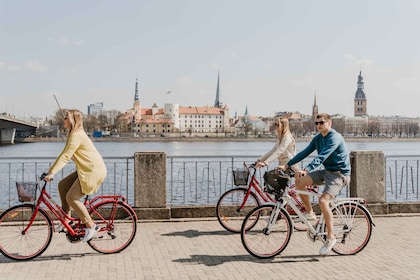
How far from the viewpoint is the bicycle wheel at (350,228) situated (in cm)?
714

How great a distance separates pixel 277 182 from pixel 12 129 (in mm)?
107440

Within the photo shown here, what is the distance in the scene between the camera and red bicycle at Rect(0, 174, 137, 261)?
22.1 ft

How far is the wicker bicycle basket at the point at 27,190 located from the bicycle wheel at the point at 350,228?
3852 mm

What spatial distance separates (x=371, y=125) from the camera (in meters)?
195

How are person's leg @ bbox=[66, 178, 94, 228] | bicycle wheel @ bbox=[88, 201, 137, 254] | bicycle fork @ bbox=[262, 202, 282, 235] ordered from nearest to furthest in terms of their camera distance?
person's leg @ bbox=[66, 178, 94, 228]
bicycle fork @ bbox=[262, 202, 282, 235]
bicycle wheel @ bbox=[88, 201, 137, 254]

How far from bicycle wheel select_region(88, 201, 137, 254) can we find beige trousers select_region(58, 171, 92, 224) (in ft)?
0.97

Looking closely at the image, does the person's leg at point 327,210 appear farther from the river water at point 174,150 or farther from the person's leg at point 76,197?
the river water at point 174,150

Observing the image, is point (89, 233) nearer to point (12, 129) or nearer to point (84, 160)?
point (84, 160)

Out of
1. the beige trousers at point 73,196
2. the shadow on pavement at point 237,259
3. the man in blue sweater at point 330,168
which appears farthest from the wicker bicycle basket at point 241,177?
the beige trousers at point 73,196

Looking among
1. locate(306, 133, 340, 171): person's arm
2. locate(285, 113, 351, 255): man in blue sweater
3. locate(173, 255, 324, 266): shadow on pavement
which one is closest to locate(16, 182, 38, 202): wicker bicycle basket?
locate(173, 255, 324, 266): shadow on pavement

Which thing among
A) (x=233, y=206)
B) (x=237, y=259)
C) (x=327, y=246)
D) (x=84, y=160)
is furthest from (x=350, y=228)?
(x=84, y=160)

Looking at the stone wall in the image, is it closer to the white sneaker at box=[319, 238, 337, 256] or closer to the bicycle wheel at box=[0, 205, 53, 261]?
the bicycle wheel at box=[0, 205, 53, 261]

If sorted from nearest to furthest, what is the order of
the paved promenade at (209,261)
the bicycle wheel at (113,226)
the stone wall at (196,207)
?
the paved promenade at (209,261) → the bicycle wheel at (113,226) → the stone wall at (196,207)

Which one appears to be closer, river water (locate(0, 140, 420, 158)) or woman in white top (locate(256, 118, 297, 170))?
woman in white top (locate(256, 118, 297, 170))
